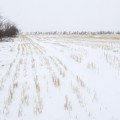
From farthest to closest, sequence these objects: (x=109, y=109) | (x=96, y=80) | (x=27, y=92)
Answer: (x=96, y=80)
(x=27, y=92)
(x=109, y=109)

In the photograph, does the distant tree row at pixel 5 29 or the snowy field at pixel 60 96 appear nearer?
the snowy field at pixel 60 96

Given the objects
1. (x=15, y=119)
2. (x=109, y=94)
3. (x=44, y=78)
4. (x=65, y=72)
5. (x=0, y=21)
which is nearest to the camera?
(x=15, y=119)

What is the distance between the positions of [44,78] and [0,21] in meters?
37.5

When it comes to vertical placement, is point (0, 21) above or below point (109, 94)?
above

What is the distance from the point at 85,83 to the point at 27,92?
2099mm

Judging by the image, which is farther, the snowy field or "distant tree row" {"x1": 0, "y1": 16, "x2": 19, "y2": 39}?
"distant tree row" {"x1": 0, "y1": 16, "x2": 19, "y2": 39}

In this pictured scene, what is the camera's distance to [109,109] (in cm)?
452

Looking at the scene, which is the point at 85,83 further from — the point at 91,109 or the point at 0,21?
the point at 0,21

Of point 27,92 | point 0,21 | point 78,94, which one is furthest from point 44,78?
point 0,21

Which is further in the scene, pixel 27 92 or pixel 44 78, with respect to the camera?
pixel 44 78

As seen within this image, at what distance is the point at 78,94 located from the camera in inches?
221

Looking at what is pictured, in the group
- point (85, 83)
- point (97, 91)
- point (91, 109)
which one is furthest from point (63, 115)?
point (85, 83)

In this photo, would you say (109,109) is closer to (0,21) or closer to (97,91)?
(97,91)

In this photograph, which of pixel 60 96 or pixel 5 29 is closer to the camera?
pixel 60 96
